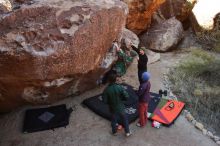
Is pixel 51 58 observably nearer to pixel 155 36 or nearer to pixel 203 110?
pixel 203 110

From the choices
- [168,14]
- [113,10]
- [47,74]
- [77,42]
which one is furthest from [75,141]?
[168,14]

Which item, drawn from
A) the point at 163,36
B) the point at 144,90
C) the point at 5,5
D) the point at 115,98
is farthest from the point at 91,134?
the point at 163,36

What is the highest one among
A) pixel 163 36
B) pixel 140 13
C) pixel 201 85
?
pixel 140 13

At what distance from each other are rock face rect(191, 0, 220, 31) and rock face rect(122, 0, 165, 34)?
1.56m

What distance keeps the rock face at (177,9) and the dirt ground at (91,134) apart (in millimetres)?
7422

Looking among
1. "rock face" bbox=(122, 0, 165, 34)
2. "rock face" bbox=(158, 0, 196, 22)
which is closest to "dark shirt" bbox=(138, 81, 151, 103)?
"rock face" bbox=(122, 0, 165, 34)

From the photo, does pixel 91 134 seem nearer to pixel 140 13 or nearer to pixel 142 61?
pixel 142 61

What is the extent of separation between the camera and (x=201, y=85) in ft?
33.6

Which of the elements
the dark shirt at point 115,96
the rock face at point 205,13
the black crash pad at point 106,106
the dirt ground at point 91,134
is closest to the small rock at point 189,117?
the dirt ground at point 91,134

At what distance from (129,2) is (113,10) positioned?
4480 mm

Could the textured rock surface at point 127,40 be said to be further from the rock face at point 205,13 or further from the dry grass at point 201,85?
the rock face at point 205,13

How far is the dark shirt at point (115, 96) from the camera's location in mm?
7191

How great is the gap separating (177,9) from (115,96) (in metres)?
8.80

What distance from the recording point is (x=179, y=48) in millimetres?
13469
